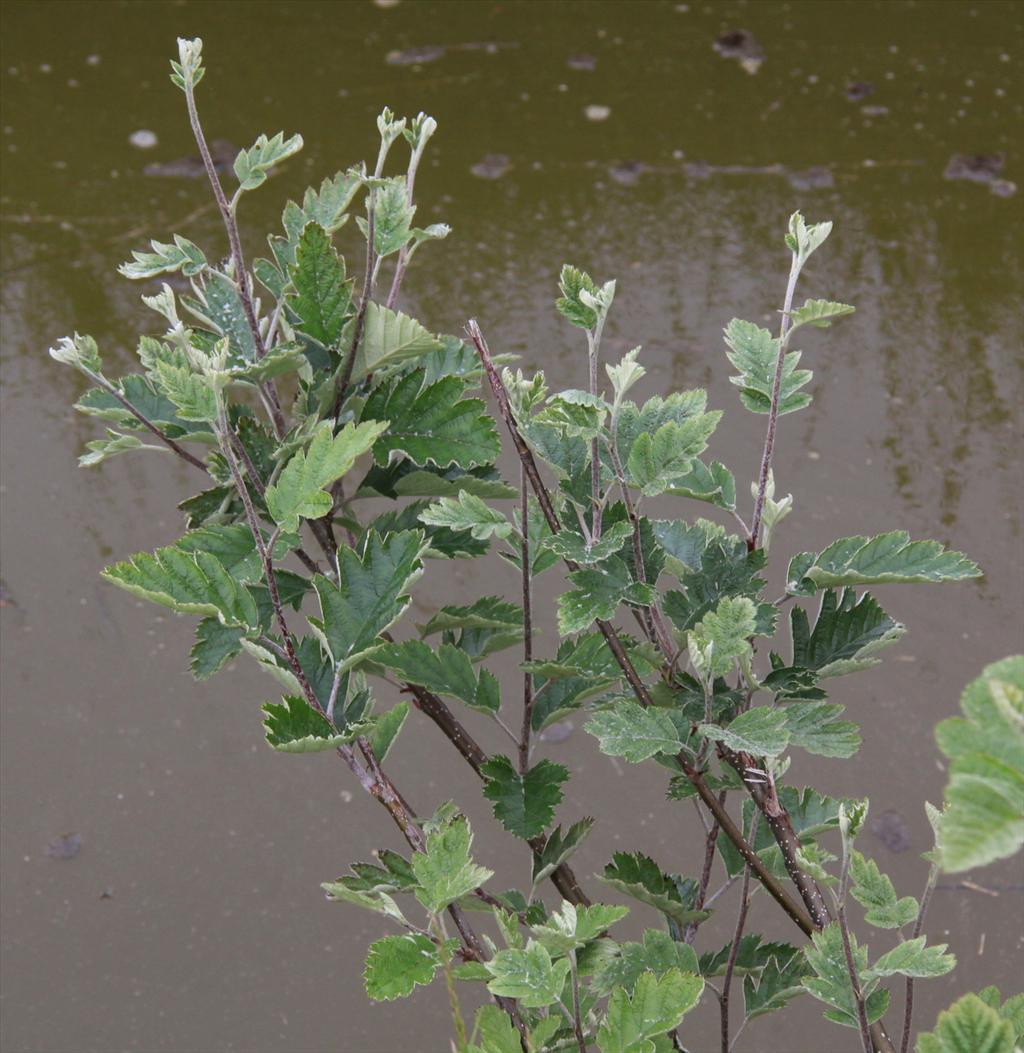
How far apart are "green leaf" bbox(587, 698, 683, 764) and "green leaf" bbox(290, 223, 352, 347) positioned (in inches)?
13.4

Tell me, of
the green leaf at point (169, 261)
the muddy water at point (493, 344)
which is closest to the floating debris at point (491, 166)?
the muddy water at point (493, 344)

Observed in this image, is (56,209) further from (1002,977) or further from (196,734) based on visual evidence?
(1002,977)

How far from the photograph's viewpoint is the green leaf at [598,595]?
2.62 feet

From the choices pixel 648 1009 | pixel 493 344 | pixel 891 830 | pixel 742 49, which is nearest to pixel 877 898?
pixel 648 1009

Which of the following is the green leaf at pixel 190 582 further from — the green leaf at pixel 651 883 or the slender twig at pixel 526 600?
the green leaf at pixel 651 883

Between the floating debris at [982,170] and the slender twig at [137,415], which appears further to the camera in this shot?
the floating debris at [982,170]

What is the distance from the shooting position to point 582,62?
319cm

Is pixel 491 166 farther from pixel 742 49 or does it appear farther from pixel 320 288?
pixel 320 288

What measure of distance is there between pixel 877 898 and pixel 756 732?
0.13 meters

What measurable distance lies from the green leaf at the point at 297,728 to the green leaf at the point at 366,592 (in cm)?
5

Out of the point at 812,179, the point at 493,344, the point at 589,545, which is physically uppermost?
the point at 589,545

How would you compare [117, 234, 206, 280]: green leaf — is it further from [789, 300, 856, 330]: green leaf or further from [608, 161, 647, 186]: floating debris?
[608, 161, 647, 186]: floating debris

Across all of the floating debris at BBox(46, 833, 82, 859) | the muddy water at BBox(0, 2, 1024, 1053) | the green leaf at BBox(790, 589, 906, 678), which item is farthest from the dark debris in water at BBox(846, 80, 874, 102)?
the green leaf at BBox(790, 589, 906, 678)

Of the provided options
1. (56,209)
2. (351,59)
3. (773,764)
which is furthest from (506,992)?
(351,59)
